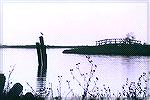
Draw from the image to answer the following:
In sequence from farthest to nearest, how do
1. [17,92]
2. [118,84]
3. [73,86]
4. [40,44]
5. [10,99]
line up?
[40,44], [118,84], [73,86], [17,92], [10,99]

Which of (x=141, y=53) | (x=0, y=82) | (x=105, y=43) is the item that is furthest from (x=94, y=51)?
(x=0, y=82)

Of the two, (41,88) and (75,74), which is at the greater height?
(75,74)

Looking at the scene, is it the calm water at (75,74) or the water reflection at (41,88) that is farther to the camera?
the calm water at (75,74)

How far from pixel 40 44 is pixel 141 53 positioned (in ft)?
135

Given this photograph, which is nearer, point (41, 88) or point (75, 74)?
point (41, 88)

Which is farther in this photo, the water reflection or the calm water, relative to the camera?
the calm water

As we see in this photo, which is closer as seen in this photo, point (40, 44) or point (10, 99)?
point (10, 99)

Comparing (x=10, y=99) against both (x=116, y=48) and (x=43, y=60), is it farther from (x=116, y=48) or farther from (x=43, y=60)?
(x=116, y=48)

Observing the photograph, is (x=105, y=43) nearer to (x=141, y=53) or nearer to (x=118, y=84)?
(x=141, y=53)

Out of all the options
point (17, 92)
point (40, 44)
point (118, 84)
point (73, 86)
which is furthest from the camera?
point (40, 44)

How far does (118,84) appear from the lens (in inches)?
711

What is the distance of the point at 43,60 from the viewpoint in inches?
1076

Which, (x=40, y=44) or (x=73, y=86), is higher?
(x=40, y=44)

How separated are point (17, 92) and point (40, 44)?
1730 cm
